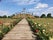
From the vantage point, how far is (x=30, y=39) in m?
16.8

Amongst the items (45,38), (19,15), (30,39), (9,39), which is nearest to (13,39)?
(9,39)

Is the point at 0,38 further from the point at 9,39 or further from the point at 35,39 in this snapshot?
the point at 35,39

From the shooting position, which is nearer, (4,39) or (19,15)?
(4,39)

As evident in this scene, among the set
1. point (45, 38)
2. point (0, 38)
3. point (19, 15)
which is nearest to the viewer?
point (45, 38)

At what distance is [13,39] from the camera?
16.8 metres

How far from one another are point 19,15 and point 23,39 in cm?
11654

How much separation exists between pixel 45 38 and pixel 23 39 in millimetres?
3534

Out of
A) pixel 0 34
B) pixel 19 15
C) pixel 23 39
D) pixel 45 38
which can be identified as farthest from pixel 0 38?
pixel 19 15

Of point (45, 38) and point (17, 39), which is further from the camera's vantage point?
point (17, 39)

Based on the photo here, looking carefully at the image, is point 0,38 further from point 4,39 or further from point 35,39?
point 35,39

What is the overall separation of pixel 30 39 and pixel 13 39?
1.34m

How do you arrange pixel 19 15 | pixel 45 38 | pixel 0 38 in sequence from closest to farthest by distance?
pixel 45 38 → pixel 0 38 → pixel 19 15

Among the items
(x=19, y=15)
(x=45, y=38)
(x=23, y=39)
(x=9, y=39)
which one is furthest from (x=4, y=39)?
(x=19, y=15)

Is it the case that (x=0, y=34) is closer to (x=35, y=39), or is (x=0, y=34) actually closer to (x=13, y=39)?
(x=13, y=39)
